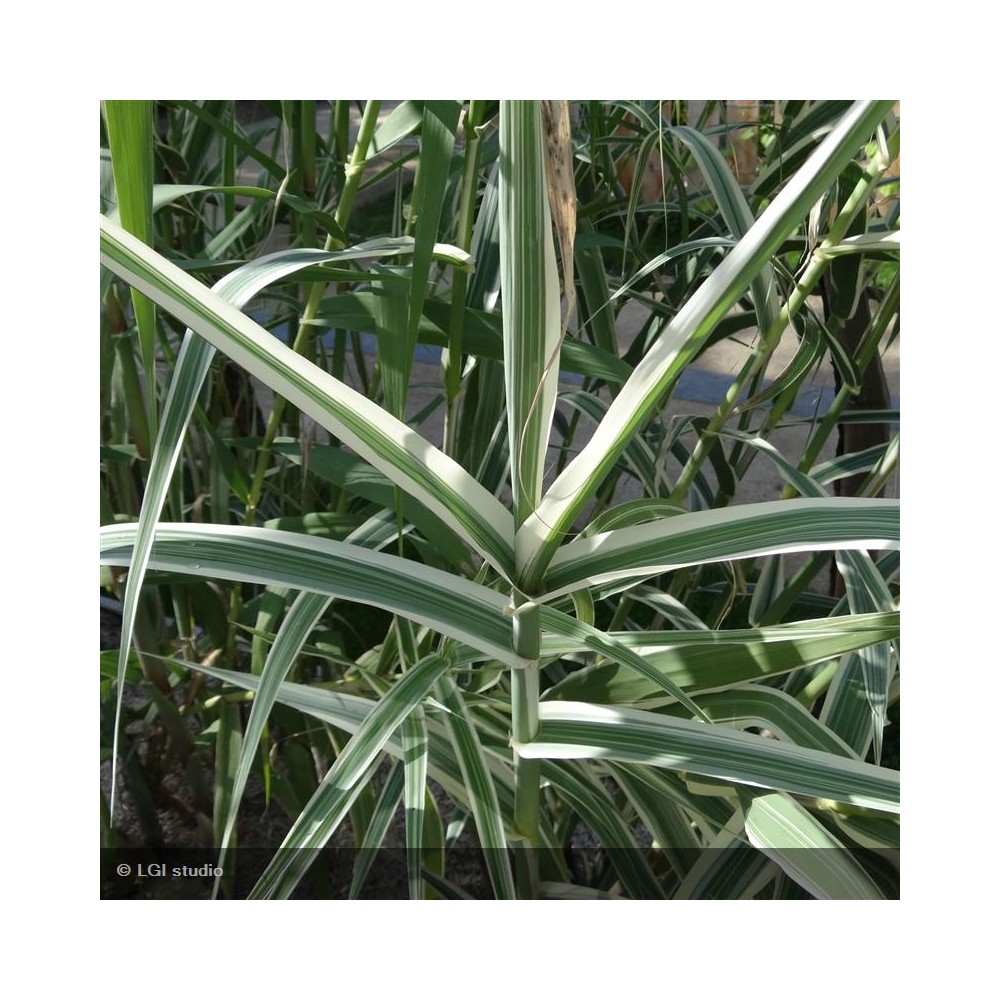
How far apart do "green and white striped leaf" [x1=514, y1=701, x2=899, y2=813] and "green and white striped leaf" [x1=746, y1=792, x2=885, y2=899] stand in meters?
0.03

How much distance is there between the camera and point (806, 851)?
0.36 metres

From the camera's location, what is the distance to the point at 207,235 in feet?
2.25

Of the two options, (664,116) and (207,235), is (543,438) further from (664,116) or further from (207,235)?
(207,235)

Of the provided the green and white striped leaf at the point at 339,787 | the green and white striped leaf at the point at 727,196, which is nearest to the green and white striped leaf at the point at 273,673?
the green and white striped leaf at the point at 339,787

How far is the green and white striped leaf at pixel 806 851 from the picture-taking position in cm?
36

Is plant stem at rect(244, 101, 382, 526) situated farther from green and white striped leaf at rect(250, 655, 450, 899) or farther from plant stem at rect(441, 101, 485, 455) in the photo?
green and white striped leaf at rect(250, 655, 450, 899)

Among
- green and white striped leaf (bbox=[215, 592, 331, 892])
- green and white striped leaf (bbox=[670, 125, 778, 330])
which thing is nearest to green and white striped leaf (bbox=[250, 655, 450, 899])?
green and white striped leaf (bbox=[215, 592, 331, 892])

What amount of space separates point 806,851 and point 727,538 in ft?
0.45

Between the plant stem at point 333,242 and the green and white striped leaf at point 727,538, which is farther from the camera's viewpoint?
the plant stem at point 333,242

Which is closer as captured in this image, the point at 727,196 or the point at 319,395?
the point at 319,395

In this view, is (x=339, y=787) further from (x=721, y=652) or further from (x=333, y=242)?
(x=333, y=242)

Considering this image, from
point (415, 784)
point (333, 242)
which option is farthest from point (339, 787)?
point (333, 242)

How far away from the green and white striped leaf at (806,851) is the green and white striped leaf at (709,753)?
33 mm

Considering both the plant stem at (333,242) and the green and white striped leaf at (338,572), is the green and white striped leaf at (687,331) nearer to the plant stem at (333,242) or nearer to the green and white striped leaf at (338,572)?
the green and white striped leaf at (338,572)
